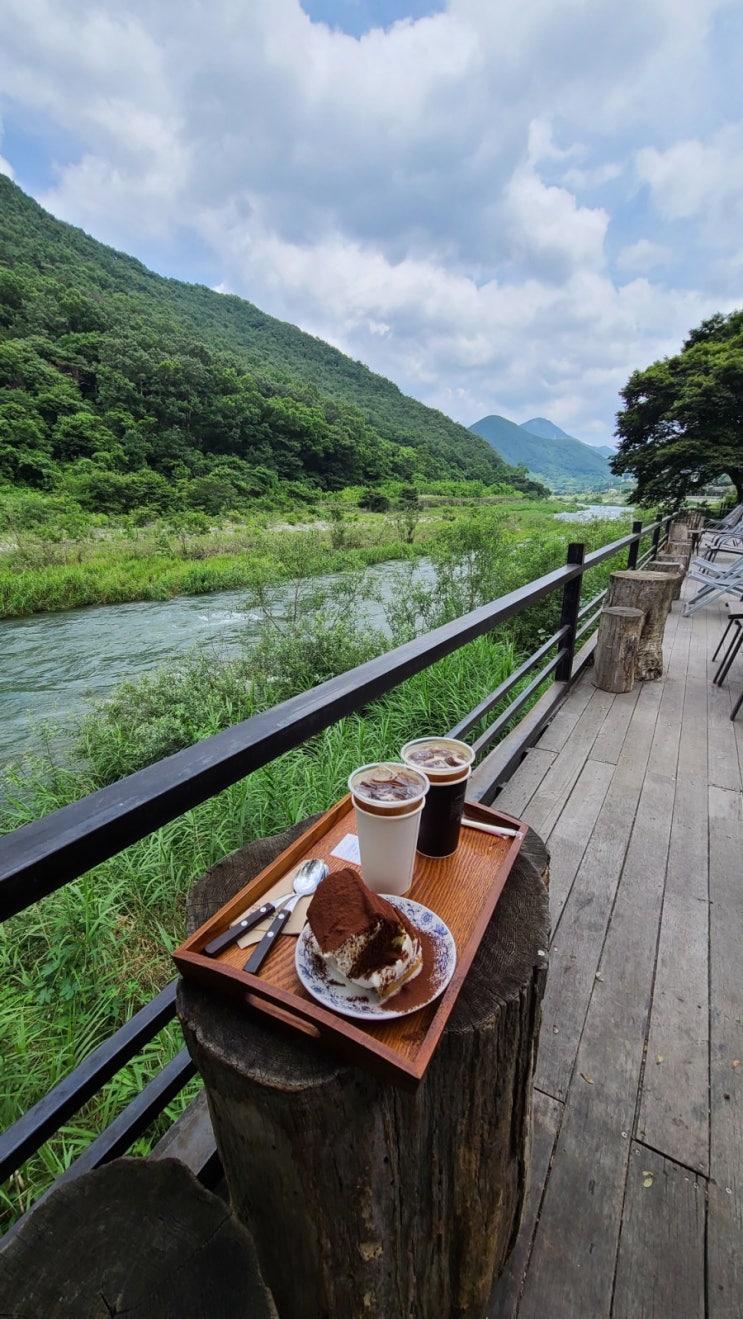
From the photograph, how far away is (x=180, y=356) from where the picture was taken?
3422cm

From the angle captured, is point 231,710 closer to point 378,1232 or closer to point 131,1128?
point 131,1128

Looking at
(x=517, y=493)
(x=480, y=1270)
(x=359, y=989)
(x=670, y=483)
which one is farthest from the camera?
(x=517, y=493)

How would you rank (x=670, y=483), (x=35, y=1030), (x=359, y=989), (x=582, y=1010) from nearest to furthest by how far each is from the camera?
(x=359, y=989)
(x=582, y=1010)
(x=35, y=1030)
(x=670, y=483)

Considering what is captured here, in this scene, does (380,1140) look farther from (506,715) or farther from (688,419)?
(688,419)

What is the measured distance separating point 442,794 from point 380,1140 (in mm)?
391

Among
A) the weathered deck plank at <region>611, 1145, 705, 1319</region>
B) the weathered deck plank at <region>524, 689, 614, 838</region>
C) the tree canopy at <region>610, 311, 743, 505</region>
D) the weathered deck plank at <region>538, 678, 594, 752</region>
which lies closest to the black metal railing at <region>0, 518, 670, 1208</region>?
the weathered deck plank at <region>611, 1145, 705, 1319</region>

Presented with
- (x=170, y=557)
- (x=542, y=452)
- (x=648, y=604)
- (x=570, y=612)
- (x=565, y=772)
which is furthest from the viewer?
(x=542, y=452)

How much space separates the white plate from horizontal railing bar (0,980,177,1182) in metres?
0.19

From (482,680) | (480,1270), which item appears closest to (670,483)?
(482,680)

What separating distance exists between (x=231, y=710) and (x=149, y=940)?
7.01 ft

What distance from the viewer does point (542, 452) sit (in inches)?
6531

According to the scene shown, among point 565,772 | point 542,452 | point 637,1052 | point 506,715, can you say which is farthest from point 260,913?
point 542,452

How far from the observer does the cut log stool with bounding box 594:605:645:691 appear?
3.02 m

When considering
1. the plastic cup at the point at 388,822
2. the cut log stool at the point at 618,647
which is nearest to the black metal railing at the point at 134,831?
the plastic cup at the point at 388,822
